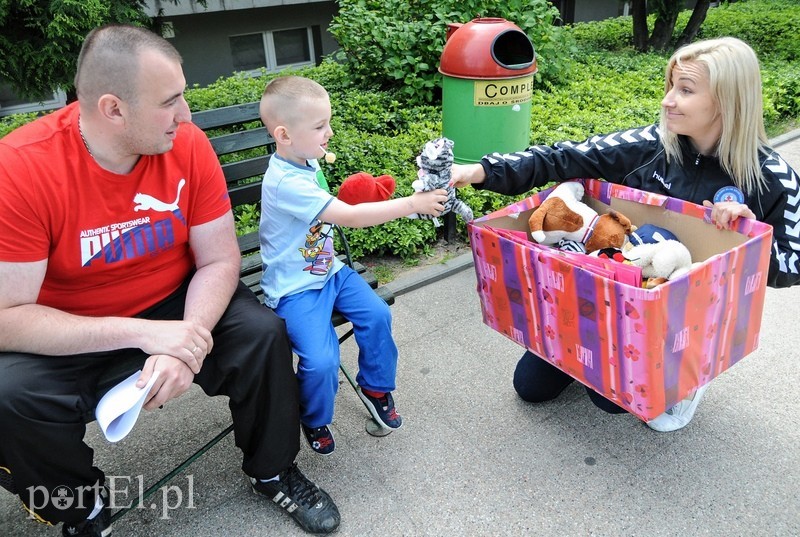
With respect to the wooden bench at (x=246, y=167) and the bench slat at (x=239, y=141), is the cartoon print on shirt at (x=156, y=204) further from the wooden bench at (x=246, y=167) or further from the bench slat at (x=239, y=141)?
the bench slat at (x=239, y=141)

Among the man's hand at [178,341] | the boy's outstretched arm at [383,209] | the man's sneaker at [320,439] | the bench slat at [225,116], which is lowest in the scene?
the man's sneaker at [320,439]

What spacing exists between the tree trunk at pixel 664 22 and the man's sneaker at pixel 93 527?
9.47 metres

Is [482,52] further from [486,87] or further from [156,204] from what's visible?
[156,204]

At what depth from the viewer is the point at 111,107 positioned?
1.88 m

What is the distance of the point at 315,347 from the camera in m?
2.18

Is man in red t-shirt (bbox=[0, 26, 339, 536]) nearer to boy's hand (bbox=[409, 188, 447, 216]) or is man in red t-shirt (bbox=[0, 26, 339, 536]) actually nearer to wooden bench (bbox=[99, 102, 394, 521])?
wooden bench (bbox=[99, 102, 394, 521])

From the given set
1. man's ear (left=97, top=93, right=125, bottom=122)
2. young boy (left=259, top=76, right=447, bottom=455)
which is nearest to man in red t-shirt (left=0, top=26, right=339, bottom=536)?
man's ear (left=97, top=93, right=125, bottom=122)

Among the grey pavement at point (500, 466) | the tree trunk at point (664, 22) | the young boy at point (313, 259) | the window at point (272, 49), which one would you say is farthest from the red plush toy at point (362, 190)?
the tree trunk at point (664, 22)

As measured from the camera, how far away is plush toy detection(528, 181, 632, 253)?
2.34m

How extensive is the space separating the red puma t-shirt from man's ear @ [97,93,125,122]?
0.46 feet

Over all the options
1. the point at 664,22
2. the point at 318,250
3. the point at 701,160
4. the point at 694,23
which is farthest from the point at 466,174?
the point at 694,23

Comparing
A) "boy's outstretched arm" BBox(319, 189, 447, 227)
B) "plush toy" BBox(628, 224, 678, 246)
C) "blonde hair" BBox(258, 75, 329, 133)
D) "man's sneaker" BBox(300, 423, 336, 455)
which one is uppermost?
"blonde hair" BBox(258, 75, 329, 133)

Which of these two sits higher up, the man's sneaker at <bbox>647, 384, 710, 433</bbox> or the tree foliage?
the tree foliage

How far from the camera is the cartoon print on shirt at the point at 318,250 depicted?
2293 mm
